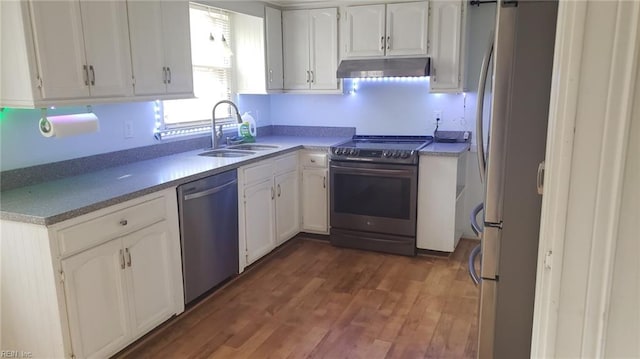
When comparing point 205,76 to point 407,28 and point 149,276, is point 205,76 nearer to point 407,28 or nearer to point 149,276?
point 407,28

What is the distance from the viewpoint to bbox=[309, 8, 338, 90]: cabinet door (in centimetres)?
A: 425

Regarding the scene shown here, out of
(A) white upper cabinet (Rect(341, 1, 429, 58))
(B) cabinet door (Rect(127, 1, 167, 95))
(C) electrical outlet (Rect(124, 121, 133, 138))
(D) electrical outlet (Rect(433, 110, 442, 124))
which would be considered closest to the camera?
(B) cabinet door (Rect(127, 1, 167, 95))

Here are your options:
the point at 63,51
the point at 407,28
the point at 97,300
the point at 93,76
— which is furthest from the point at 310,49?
the point at 97,300

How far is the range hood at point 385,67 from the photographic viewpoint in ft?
12.7

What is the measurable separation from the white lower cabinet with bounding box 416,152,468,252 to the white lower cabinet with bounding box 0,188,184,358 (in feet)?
6.98

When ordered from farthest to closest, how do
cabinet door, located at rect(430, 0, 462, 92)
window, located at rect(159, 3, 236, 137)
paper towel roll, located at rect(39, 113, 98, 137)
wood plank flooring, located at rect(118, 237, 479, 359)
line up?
cabinet door, located at rect(430, 0, 462, 92) → window, located at rect(159, 3, 236, 137) → wood plank flooring, located at rect(118, 237, 479, 359) → paper towel roll, located at rect(39, 113, 98, 137)

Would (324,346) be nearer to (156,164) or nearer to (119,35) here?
(156,164)

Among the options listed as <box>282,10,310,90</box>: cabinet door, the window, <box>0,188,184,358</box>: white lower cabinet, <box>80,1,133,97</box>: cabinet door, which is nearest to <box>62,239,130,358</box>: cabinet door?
<box>0,188,184,358</box>: white lower cabinet

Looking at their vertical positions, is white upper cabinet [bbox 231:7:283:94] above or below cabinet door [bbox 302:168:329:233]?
above

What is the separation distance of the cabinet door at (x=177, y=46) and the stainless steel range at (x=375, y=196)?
1.44m

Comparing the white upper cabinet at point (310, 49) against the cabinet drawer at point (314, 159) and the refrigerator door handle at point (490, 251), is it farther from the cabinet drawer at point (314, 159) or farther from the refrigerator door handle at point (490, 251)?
the refrigerator door handle at point (490, 251)

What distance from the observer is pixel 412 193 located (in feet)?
12.6

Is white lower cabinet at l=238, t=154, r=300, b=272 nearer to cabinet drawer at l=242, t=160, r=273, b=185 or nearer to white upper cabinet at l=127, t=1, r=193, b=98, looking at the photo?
cabinet drawer at l=242, t=160, r=273, b=185

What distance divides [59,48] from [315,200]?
8.24 feet
